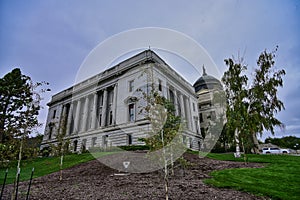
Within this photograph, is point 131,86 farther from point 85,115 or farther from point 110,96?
point 85,115

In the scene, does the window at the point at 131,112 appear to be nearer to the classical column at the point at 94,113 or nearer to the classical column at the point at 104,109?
the classical column at the point at 104,109

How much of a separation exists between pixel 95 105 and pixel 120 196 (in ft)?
98.9

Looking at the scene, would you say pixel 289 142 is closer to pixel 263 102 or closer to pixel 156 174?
pixel 263 102

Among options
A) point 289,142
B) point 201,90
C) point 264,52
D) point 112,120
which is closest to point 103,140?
point 112,120

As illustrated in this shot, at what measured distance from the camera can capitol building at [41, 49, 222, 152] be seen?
90.0 ft

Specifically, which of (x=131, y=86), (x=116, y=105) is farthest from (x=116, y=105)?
(x=131, y=86)

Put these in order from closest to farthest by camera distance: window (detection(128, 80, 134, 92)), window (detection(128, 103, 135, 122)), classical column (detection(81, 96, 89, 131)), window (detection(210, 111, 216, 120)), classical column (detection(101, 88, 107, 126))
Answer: window (detection(128, 103, 135, 122))
window (detection(128, 80, 134, 92))
classical column (detection(101, 88, 107, 126))
classical column (detection(81, 96, 89, 131))
window (detection(210, 111, 216, 120))

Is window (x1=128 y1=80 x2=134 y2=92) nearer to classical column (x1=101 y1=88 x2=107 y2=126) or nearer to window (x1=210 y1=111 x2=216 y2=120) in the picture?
classical column (x1=101 y1=88 x2=107 y2=126)

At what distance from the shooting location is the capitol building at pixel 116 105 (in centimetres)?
2744

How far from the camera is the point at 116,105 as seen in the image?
101 ft

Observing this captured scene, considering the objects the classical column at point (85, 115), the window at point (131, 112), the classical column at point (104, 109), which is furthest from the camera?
the classical column at point (85, 115)

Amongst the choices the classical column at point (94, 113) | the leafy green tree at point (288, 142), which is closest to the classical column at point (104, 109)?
the classical column at point (94, 113)

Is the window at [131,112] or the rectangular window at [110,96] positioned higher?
the rectangular window at [110,96]

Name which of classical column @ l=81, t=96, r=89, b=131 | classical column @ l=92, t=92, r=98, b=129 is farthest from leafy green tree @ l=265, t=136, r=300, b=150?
classical column @ l=81, t=96, r=89, b=131
